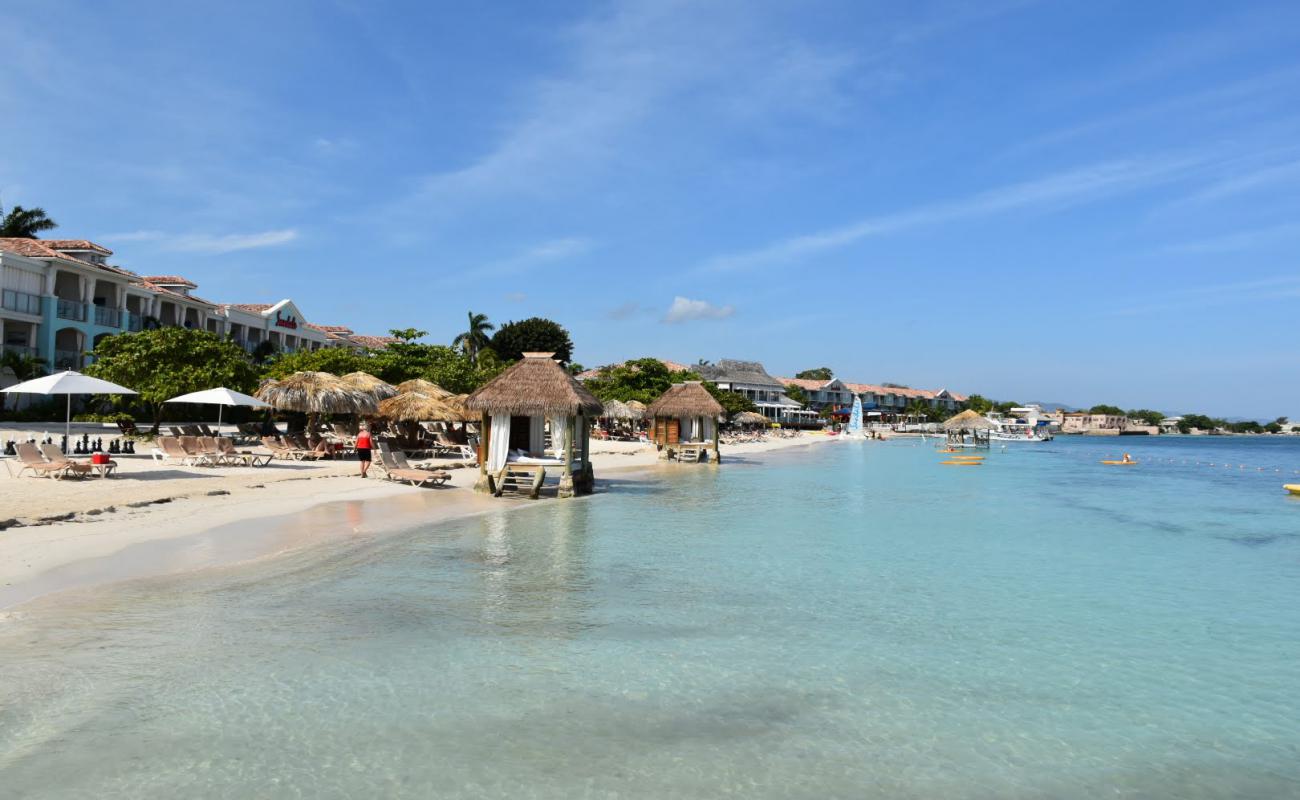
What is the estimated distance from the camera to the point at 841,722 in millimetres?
5773

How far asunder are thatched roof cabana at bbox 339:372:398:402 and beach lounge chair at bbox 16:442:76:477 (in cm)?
887

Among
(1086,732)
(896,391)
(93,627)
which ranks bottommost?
(1086,732)

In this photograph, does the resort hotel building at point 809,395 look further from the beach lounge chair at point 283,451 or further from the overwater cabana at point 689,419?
the beach lounge chair at point 283,451

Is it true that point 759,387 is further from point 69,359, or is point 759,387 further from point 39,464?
point 39,464

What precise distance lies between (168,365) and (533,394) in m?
13.1

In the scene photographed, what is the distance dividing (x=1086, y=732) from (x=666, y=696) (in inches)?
115

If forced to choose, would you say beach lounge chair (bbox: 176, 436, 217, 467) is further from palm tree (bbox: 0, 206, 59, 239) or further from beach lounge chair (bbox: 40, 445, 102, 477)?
palm tree (bbox: 0, 206, 59, 239)

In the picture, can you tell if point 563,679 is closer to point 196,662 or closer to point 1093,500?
point 196,662

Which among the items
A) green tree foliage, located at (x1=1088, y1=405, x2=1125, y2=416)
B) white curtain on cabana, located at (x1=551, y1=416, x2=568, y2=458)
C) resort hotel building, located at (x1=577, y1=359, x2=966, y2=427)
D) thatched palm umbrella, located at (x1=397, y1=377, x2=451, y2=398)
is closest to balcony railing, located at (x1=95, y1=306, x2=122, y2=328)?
thatched palm umbrella, located at (x1=397, y1=377, x2=451, y2=398)

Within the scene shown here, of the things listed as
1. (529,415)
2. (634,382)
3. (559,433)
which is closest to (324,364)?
(559,433)

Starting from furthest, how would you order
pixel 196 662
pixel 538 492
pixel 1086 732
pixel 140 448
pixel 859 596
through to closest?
1. pixel 140 448
2. pixel 538 492
3. pixel 859 596
4. pixel 196 662
5. pixel 1086 732

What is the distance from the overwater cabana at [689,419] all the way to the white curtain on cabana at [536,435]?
1253cm

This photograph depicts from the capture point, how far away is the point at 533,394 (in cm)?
1703

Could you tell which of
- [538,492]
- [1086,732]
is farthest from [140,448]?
[1086,732]
